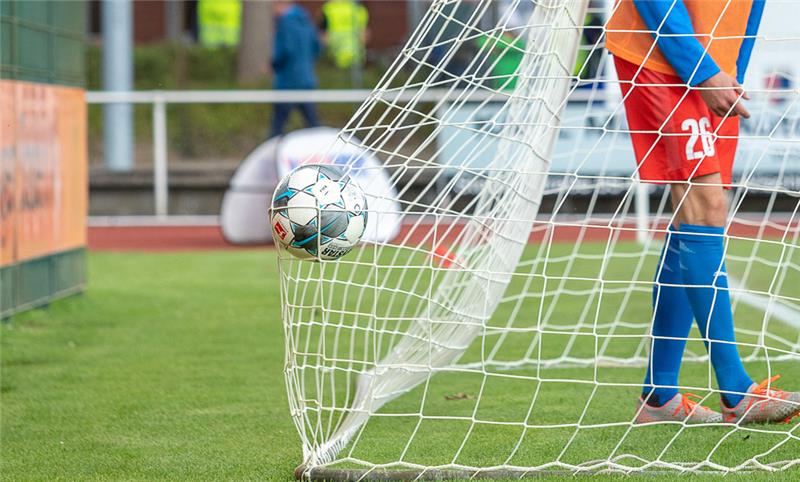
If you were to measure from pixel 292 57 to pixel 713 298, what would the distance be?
360 inches

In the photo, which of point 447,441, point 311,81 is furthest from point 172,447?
point 311,81

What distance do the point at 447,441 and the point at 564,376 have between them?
107cm

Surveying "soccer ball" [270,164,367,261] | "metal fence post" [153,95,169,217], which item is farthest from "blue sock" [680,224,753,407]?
"metal fence post" [153,95,169,217]

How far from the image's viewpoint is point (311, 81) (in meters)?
12.3

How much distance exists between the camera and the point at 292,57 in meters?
12.1

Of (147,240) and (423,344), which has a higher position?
(423,344)

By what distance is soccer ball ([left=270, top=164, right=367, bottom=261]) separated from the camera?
3037mm

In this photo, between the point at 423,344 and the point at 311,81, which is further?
the point at 311,81

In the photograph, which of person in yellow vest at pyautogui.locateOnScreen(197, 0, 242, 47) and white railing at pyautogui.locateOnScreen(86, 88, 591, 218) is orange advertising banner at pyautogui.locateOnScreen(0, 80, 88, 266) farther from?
person in yellow vest at pyautogui.locateOnScreen(197, 0, 242, 47)

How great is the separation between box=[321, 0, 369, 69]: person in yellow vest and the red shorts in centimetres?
1484

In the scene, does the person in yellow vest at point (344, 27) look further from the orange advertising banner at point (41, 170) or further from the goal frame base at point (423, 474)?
the goal frame base at point (423, 474)

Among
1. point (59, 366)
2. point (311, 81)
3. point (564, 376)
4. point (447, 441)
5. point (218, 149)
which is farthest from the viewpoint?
point (218, 149)

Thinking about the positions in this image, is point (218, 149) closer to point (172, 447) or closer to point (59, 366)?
point (59, 366)

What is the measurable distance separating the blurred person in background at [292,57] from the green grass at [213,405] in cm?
564
